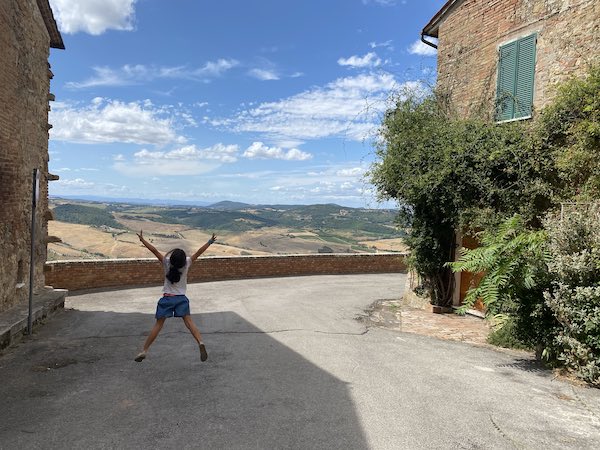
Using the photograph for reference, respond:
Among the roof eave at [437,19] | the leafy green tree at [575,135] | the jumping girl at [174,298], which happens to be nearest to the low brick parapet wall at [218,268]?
the leafy green tree at [575,135]

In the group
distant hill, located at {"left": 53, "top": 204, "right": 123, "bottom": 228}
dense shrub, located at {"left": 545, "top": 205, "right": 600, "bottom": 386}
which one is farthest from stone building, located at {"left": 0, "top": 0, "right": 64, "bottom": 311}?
distant hill, located at {"left": 53, "top": 204, "right": 123, "bottom": 228}

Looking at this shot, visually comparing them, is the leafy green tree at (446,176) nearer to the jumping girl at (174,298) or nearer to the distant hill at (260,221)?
the jumping girl at (174,298)

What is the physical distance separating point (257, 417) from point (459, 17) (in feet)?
38.5

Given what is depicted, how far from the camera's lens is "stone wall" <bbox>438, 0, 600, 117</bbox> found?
28.1 ft

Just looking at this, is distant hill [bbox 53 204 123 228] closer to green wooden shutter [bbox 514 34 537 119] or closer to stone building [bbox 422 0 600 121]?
stone building [bbox 422 0 600 121]

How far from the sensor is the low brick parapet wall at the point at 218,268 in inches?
515

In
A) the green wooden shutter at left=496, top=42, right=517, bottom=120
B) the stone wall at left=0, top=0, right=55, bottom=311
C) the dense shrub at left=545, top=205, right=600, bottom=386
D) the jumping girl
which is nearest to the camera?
the dense shrub at left=545, top=205, right=600, bottom=386

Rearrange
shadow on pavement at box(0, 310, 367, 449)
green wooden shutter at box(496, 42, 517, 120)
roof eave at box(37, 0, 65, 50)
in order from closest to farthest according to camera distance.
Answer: shadow on pavement at box(0, 310, 367, 449) → roof eave at box(37, 0, 65, 50) → green wooden shutter at box(496, 42, 517, 120)

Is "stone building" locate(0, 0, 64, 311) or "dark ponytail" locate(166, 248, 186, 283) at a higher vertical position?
"stone building" locate(0, 0, 64, 311)

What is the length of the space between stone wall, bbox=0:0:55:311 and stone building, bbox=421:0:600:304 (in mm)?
9923

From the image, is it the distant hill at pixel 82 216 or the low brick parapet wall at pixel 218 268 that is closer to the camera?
the low brick parapet wall at pixel 218 268

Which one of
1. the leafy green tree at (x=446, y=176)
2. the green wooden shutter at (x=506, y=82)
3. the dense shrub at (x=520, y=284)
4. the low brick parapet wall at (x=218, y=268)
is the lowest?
the low brick parapet wall at (x=218, y=268)

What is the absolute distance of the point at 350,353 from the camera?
22.4 feet

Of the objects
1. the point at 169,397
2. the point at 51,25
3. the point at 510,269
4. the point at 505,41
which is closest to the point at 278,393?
the point at 169,397
